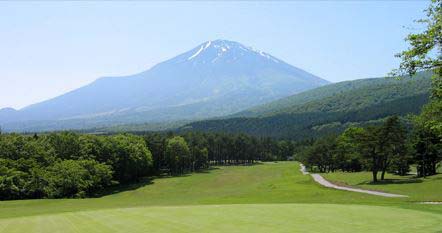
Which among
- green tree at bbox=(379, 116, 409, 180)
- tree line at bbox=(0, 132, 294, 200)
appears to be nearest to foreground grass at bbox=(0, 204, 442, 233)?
tree line at bbox=(0, 132, 294, 200)

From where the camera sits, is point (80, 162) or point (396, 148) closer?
point (396, 148)

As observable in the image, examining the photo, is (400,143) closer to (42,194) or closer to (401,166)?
(401,166)

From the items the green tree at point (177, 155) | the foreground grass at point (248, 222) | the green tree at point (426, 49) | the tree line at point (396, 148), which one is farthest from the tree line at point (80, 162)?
the green tree at point (426, 49)

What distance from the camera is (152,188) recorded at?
9431 cm

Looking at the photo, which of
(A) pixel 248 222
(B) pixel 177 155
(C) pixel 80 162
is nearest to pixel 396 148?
(C) pixel 80 162

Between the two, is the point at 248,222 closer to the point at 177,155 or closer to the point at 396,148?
the point at 396,148

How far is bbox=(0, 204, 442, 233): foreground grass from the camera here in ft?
69.6

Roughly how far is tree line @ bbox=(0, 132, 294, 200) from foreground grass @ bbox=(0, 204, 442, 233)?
47.8 m

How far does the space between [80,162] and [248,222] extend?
2593 inches

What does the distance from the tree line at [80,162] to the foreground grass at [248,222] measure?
1883 inches

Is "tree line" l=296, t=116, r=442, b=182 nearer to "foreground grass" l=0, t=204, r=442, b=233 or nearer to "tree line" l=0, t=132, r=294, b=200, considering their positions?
"tree line" l=0, t=132, r=294, b=200

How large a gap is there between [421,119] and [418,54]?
8791 millimetres

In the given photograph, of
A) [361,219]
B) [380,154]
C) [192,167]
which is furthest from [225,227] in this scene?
[192,167]

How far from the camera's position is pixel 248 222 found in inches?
933
